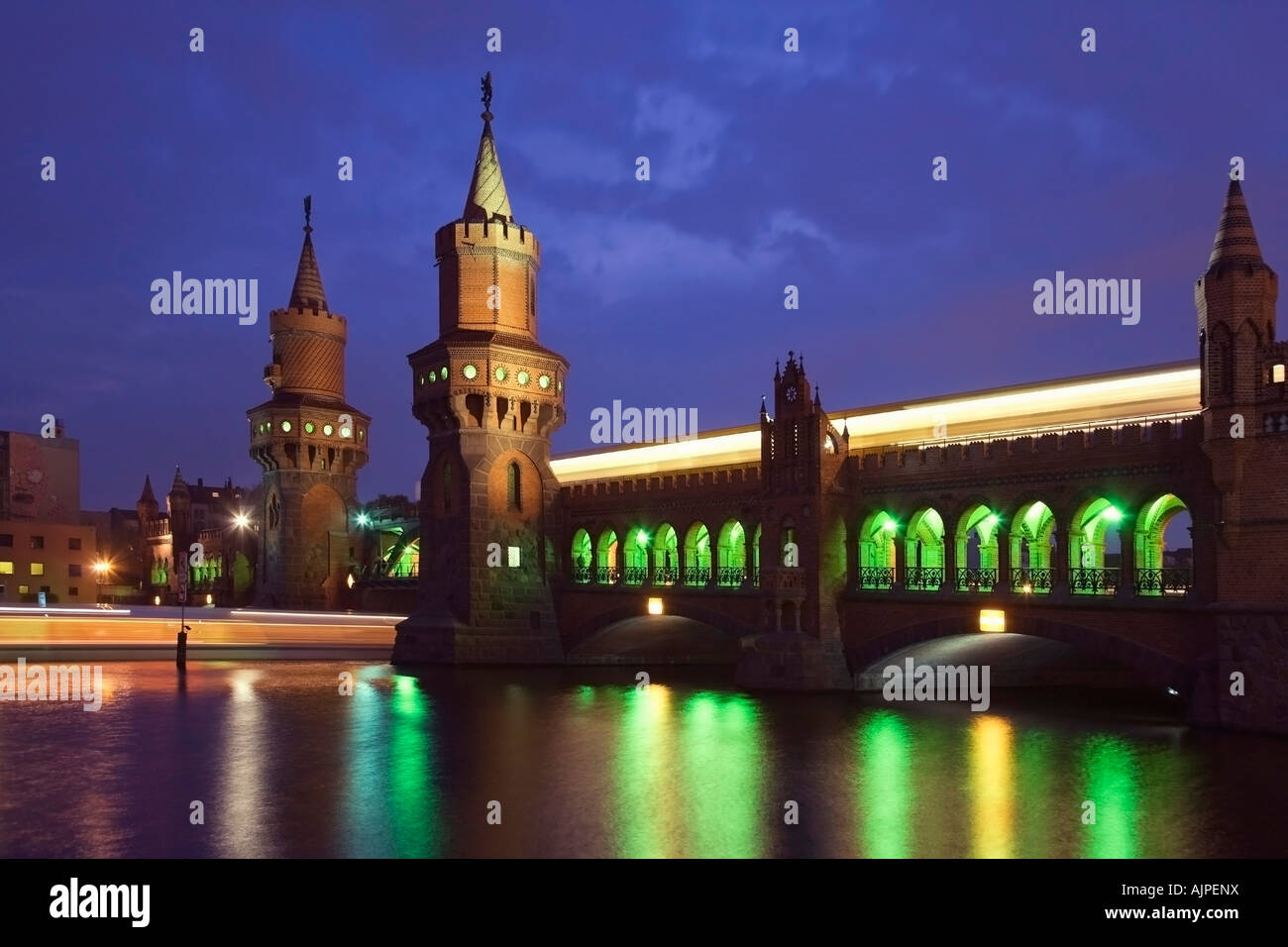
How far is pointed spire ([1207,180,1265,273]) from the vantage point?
24.8 m

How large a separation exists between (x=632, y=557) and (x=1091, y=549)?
21.6 metres

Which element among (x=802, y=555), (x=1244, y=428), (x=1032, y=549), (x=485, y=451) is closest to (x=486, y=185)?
(x=485, y=451)

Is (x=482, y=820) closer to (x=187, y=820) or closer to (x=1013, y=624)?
(x=187, y=820)

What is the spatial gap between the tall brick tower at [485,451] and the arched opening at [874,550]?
16044 mm

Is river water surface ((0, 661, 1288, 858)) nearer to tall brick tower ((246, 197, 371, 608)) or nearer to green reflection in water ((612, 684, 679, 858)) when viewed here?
green reflection in water ((612, 684, 679, 858))

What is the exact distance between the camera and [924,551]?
121 ft

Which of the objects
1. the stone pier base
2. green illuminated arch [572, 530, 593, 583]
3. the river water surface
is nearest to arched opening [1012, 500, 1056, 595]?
the river water surface

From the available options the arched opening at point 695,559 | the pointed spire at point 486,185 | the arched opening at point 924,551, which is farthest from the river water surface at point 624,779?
the pointed spire at point 486,185

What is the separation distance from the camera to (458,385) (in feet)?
142

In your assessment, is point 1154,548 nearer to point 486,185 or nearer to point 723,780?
point 723,780

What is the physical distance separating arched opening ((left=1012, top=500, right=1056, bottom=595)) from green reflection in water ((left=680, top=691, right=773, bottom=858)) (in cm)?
892
